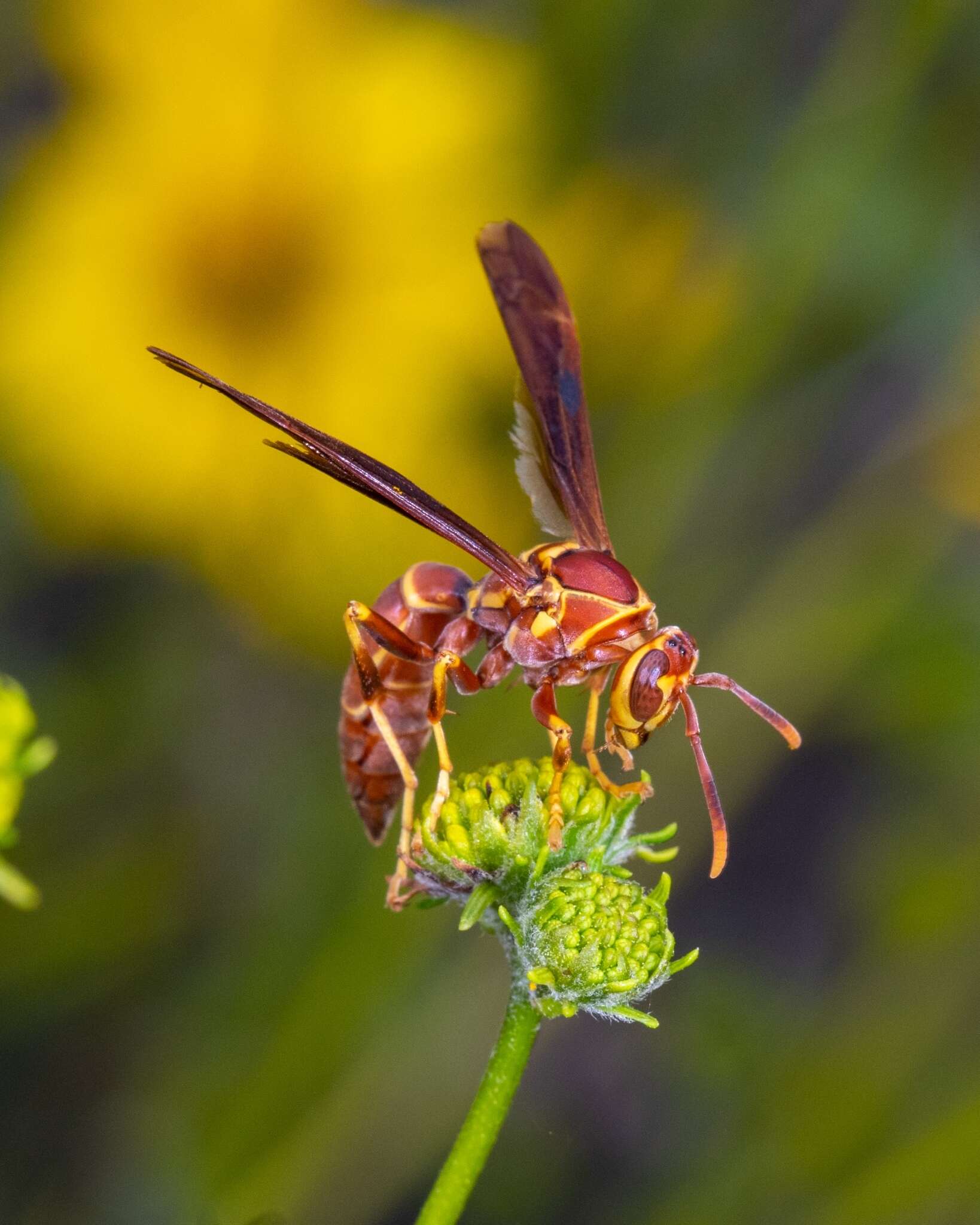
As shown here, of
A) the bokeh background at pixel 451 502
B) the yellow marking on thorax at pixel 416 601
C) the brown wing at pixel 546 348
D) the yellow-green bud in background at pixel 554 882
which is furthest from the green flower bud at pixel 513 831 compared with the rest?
the bokeh background at pixel 451 502

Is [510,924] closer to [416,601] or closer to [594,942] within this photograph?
[594,942]

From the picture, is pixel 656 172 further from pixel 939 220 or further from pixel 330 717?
pixel 330 717

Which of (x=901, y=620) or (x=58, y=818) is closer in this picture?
(x=58, y=818)

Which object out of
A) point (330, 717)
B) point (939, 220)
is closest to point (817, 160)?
point (939, 220)

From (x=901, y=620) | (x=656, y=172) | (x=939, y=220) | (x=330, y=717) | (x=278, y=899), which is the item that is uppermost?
(x=939, y=220)

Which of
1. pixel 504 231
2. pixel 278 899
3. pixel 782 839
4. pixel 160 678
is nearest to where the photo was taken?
pixel 504 231

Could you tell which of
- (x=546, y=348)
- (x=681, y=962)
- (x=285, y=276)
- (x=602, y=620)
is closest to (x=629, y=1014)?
(x=681, y=962)

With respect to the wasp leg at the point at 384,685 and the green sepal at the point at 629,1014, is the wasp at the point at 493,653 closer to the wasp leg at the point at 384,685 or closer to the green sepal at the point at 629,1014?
the wasp leg at the point at 384,685
